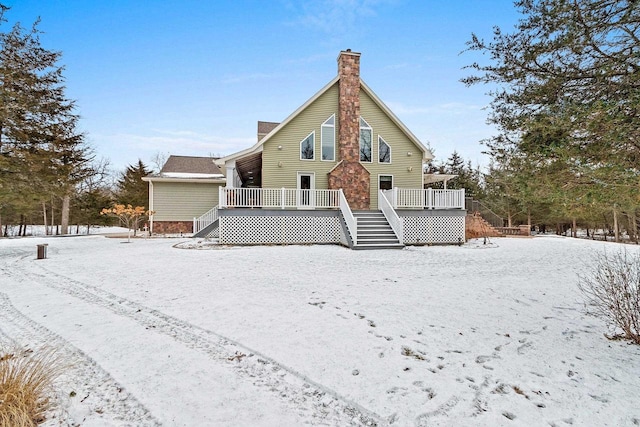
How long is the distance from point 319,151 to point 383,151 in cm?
337

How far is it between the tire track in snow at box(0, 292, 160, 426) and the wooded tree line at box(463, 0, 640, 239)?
16.7 feet

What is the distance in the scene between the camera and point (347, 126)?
50.1ft

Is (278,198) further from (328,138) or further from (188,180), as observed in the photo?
(188,180)

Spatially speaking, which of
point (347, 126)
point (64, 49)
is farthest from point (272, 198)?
point (64, 49)

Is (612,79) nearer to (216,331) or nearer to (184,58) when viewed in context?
(216,331)

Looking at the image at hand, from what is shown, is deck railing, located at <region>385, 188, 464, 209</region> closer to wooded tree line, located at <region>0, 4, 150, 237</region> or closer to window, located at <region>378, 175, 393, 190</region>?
window, located at <region>378, 175, 393, 190</region>

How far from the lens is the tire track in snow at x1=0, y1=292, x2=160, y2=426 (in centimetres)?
238

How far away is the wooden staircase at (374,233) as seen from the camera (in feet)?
40.2

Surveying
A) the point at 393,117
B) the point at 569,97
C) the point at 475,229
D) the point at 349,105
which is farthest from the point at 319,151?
the point at 569,97

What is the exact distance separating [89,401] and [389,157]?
1547 centimetres

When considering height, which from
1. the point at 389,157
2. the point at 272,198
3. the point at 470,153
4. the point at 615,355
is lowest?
the point at 615,355

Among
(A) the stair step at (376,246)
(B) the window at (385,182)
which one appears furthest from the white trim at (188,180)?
(A) the stair step at (376,246)

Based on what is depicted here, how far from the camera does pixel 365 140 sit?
52.6ft

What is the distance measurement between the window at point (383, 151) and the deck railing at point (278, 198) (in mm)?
3688
